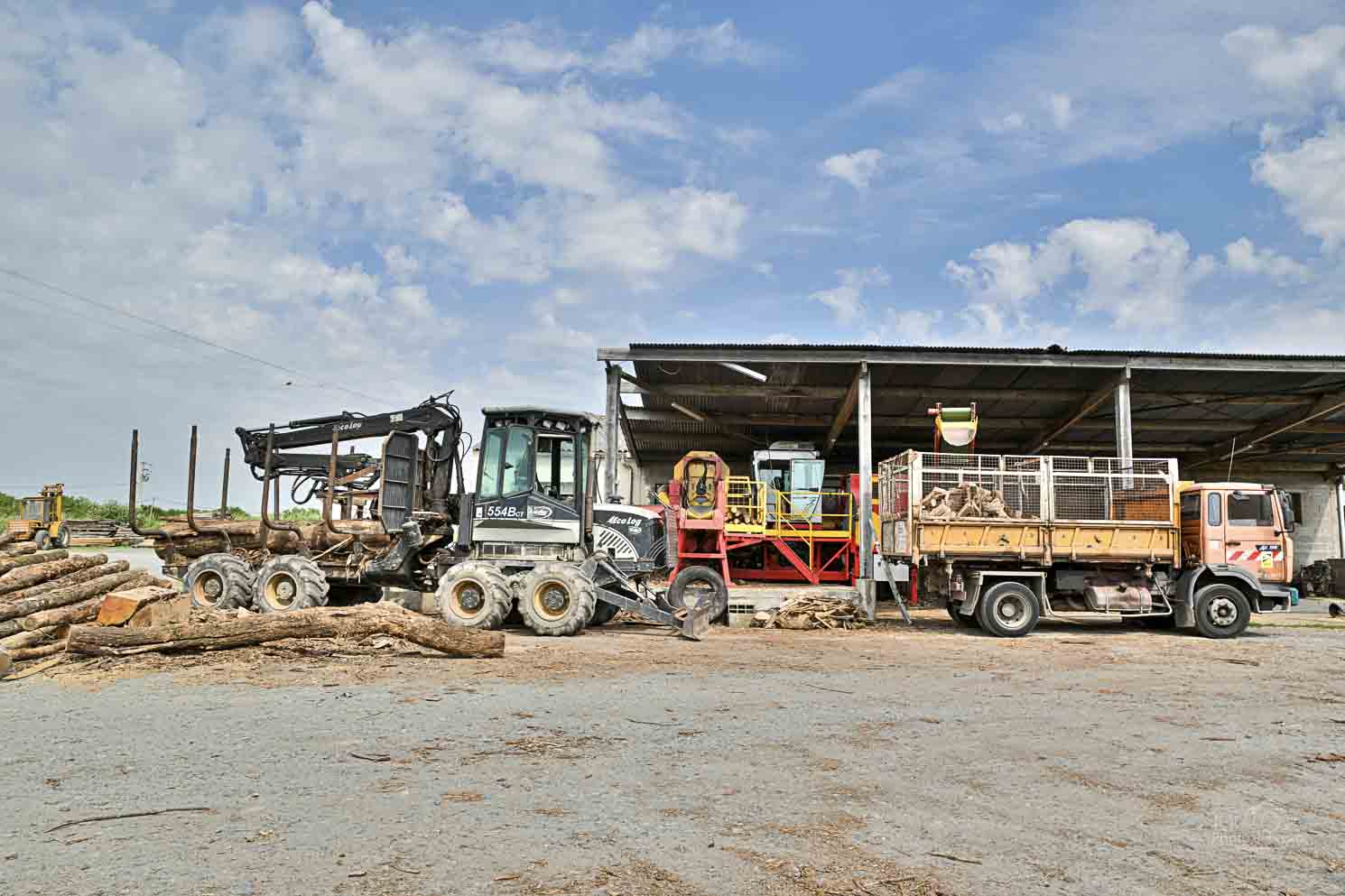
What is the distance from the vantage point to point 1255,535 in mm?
14117

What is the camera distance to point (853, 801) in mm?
4891

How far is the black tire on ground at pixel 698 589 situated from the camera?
1552 cm

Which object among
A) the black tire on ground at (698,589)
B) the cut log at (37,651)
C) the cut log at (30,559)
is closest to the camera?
the cut log at (37,651)

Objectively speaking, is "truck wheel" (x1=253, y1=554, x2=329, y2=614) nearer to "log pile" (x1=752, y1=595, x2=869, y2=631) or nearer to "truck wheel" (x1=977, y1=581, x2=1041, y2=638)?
"log pile" (x1=752, y1=595, x2=869, y2=631)

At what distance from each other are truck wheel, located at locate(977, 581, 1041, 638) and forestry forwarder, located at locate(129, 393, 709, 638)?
15.3 feet

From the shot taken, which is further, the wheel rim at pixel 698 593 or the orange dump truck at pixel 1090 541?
the wheel rim at pixel 698 593

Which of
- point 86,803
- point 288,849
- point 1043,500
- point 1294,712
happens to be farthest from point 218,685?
point 1043,500

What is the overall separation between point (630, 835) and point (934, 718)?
370cm

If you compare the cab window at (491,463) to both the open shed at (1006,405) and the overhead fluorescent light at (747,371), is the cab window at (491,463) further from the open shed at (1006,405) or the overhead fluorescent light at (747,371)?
the overhead fluorescent light at (747,371)

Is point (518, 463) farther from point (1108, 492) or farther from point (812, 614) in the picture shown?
point (1108, 492)

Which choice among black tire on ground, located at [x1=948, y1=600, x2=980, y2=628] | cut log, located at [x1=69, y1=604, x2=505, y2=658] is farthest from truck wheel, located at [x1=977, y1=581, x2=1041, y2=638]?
cut log, located at [x1=69, y1=604, x2=505, y2=658]

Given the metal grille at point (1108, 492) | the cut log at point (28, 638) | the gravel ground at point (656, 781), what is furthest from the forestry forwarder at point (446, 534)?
the metal grille at point (1108, 492)

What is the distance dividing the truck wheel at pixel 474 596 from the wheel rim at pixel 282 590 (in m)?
2.63

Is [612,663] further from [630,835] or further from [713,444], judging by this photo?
[713,444]
